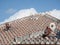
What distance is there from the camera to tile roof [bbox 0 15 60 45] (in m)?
19.5

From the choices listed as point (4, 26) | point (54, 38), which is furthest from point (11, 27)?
point (54, 38)

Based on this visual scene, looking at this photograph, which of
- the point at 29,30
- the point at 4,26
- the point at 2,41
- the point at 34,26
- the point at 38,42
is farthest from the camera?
the point at 4,26

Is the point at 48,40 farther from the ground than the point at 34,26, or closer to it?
closer to it

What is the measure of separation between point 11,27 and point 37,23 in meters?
2.66

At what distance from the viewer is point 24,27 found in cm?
2184

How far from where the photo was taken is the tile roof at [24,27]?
1952 centimetres

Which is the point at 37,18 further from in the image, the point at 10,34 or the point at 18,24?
the point at 10,34

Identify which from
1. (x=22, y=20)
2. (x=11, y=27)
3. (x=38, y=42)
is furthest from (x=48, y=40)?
(x=22, y=20)

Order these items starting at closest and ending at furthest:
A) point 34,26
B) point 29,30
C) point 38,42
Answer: point 38,42
point 29,30
point 34,26

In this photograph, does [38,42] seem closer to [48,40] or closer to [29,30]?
[48,40]

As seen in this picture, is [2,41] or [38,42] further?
[2,41]

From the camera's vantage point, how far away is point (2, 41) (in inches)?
736

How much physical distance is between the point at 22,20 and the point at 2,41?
21.7 feet

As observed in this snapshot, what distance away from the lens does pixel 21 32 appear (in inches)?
797
